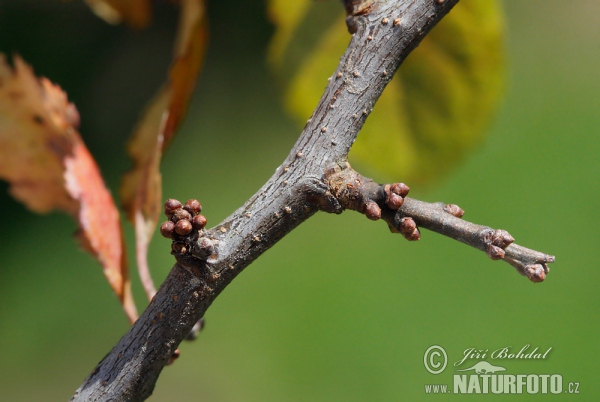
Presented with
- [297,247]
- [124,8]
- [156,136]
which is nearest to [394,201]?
[156,136]

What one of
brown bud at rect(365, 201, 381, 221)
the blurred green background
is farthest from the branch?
the blurred green background

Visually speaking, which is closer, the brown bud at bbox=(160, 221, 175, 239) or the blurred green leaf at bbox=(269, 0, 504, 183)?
the brown bud at bbox=(160, 221, 175, 239)

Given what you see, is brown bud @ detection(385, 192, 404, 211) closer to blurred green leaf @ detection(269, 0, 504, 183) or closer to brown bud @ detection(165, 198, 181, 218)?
brown bud @ detection(165, 198, 181, 218)

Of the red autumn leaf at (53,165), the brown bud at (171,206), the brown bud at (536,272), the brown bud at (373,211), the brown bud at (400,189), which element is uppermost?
the red autumn leaf at (53,165)

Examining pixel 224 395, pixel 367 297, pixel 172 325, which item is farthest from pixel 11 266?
pixel 172 325

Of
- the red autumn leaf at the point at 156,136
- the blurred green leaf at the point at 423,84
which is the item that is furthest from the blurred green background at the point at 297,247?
the red autumn leaf at the point at 156,136

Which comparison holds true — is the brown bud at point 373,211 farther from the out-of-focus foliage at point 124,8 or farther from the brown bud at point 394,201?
the out-of-focus foliage at point 124,8
